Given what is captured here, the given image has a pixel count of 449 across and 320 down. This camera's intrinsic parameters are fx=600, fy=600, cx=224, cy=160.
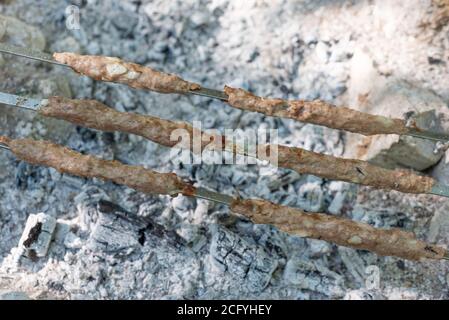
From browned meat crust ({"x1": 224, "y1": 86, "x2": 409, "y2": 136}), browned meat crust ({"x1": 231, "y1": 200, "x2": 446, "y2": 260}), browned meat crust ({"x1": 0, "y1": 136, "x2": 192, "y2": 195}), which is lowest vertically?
browned meat crust ({"x1": 231, "y1": 200, "x2": 446, "y2": 260})

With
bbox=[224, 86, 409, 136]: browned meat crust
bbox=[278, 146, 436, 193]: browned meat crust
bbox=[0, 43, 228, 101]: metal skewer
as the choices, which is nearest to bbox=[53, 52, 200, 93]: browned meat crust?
bbox=[0, 43, 228, 101]: metal skewer

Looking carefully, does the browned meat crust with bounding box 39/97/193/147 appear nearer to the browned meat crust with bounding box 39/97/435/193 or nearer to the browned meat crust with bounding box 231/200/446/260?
the browned meat crust with bounding box 39/97/435/193

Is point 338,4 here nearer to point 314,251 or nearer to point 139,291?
point 314,251

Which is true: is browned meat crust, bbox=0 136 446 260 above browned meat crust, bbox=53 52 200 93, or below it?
below

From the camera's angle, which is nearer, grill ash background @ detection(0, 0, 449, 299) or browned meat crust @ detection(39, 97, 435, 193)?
browned meat crust @ detection(39, 97, 435, 193)

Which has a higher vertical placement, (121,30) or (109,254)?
(121,30)

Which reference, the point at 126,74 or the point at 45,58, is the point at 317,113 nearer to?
the point at 126,74

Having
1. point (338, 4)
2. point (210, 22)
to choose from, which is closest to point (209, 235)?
point (210, 22)
